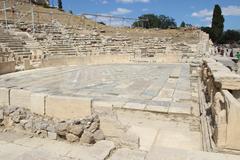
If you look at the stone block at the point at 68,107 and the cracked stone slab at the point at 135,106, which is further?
the cracked stone slab at the point at 135,106

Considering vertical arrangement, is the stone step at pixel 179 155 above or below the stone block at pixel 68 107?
above

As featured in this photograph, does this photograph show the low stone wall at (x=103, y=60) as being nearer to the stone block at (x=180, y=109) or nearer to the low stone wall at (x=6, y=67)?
the low stone wall at (x=6, y=67)

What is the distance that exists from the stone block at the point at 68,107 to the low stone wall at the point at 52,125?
0.52ft

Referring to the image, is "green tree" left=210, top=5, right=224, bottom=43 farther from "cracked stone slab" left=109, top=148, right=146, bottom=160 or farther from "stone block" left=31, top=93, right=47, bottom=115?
"cracked stone slab" left=109, top=148, right=146, bottom=160

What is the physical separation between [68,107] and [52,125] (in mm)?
459

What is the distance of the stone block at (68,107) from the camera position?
5.04 metres

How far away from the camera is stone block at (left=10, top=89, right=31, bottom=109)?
570cm

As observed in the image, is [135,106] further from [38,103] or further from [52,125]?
[38,103]

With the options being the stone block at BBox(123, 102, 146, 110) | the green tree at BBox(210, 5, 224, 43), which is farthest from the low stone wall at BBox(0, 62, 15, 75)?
the green tree at BBox(210, 5, 224, 43)

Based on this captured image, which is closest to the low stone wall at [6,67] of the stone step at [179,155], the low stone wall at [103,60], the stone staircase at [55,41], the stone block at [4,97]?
the low stone wall at [103,60]

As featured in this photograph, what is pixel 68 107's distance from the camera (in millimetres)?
5141

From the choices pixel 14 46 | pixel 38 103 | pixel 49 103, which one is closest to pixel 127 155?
pixel 49 103

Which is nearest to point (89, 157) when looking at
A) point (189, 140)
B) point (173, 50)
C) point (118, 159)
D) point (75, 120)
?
Answer: point (118, 159)

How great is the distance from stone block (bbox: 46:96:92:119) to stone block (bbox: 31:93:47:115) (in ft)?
0.42
